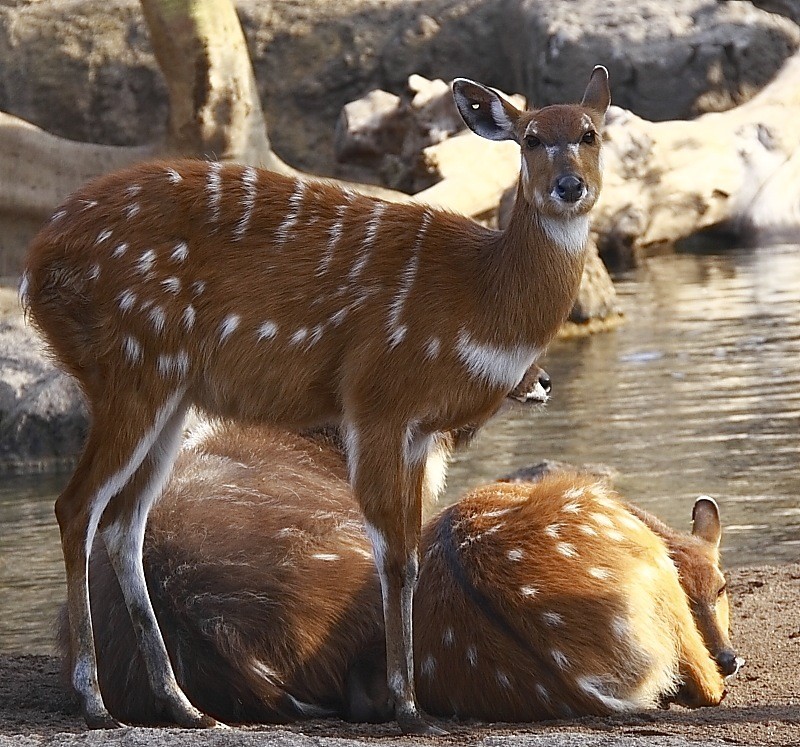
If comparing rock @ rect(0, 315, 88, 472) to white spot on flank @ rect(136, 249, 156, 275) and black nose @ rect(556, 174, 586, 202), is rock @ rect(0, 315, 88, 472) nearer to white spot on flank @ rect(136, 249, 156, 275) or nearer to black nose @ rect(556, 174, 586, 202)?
white spot on flank @ rect(136, 249, 156, 275)

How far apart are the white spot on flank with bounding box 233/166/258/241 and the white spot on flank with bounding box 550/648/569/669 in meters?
1.41

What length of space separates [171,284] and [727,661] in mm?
1927

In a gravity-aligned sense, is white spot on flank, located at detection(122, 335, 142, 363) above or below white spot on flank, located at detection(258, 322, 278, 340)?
below

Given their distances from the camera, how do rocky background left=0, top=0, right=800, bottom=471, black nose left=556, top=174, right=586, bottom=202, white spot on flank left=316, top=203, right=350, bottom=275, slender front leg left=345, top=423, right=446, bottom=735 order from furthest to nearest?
1. rocky background left=0, top=0, right=800, bottom=471
2. white spot on flank left=316, top=203, right=350, bottom=275
3. black nose left=556, top=174, right=586, bottom=202
4. slender front leg left=345, top=423, right=446, bottom=735

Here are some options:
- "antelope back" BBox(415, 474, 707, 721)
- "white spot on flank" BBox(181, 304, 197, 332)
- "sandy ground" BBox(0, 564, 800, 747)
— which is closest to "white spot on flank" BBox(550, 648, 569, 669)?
"antelope back" BBox(415, 474, 707, 721)

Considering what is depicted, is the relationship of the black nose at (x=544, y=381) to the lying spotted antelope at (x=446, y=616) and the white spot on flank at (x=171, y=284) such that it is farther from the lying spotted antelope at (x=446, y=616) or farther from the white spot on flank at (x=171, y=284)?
the white spot on flank at (x=171, y=284)

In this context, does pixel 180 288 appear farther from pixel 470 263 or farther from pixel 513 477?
pixel 513 477

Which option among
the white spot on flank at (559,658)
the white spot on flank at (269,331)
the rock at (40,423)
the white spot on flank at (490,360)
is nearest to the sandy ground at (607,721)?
the white spot on flank at (559,658)

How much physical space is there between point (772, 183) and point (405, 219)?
34.0ft

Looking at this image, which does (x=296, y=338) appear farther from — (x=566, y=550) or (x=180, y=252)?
(x=566, y=550)

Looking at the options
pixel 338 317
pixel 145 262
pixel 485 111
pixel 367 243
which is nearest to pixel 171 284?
pixel 145 262

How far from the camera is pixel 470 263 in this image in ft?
13.9

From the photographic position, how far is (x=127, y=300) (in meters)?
4.05

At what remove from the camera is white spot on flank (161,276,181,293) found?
13.3ft
